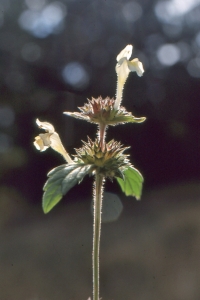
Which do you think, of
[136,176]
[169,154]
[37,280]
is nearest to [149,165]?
[169,154]

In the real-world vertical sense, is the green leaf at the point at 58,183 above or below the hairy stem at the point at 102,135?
below

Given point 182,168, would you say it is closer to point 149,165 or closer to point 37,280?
point 149,165

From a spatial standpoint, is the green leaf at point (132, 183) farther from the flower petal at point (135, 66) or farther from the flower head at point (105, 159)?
the flower petal at point (135, 66)

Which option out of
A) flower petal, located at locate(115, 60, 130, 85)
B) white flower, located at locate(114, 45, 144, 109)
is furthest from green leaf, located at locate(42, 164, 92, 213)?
flower petal, located at locate(115, 60, 130, 85)

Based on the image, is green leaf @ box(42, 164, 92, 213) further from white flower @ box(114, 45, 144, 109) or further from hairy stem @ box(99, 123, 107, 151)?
white flower @ box(114, 45, 144, 109)

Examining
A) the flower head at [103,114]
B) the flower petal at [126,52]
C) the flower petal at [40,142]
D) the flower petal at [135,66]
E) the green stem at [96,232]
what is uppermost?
the flower petal at [126,52]

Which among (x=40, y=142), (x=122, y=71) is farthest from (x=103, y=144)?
(x=122, y=71)

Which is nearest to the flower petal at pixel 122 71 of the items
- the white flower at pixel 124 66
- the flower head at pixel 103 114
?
the white flower at pixel 124 66

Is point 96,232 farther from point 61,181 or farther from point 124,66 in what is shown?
point 124,66
